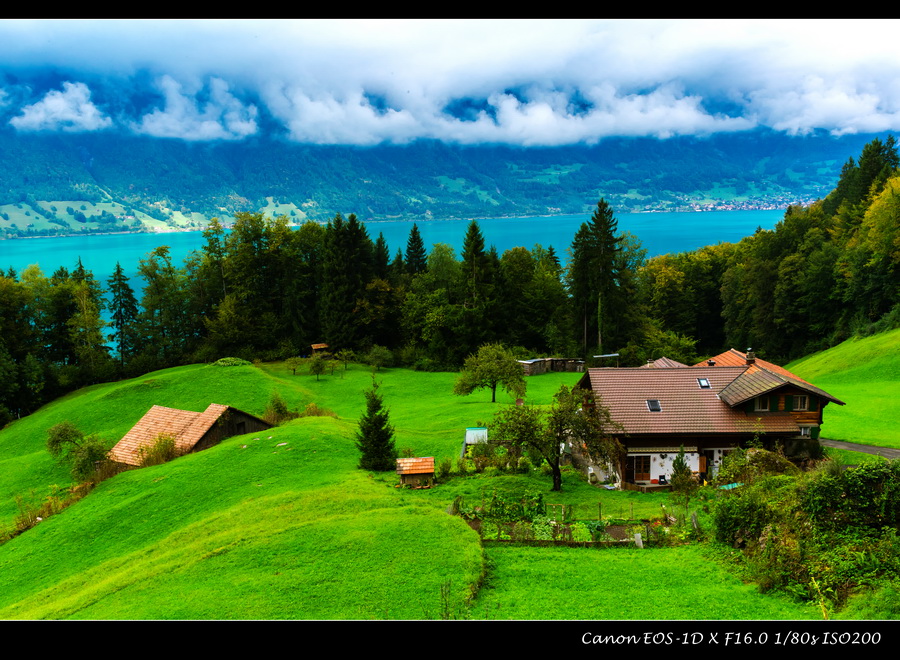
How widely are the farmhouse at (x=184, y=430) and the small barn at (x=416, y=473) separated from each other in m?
13.0

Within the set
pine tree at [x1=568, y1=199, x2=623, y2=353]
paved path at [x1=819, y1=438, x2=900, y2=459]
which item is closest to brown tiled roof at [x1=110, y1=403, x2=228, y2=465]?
paved path at [x1=819, y1=438, x2=900, y2=459]

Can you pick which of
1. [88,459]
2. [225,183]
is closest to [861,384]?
[88,459]

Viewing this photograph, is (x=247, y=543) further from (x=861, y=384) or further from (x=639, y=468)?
(x=861, y=384)

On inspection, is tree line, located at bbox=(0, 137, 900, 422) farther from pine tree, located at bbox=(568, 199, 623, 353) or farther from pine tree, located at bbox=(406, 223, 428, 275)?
pine tree, located at bbox=(406, 223, 428, 275)

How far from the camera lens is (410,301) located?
6250 cm

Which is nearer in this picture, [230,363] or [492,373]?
[492,373]

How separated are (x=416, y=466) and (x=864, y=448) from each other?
19.9m

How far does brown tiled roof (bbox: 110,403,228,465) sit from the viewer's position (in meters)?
29.0

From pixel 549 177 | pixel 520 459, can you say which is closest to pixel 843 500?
pixel 520 459

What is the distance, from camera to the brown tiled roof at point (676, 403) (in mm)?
24359

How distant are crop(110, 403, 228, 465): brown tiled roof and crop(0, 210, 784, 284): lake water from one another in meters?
63.4

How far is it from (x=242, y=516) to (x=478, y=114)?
15246mm

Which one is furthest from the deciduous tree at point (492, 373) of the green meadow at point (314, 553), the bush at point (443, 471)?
the bush at point (443, 471)

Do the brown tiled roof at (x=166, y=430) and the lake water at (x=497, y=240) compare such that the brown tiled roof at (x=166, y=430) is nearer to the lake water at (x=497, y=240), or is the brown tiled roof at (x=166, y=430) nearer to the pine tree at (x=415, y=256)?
the pine tree at (x=415, y=256)
